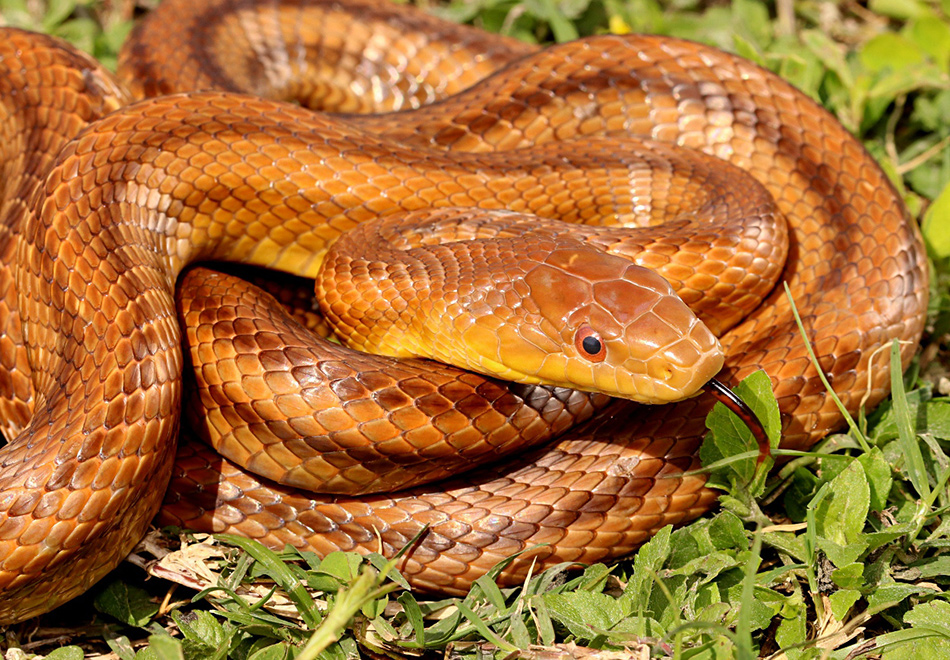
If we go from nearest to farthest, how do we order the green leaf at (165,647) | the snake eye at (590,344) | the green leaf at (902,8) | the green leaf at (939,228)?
the green leaf at (165,647), the snake eye at (590,344), the green leaf at (939,228), the green leaf at (902,8)

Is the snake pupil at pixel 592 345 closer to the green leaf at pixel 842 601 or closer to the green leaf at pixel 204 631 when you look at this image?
the green leaf at pixel 842 601

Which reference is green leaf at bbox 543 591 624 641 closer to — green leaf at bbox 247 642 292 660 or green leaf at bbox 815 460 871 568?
green leaf at bbox 815 460 871 568

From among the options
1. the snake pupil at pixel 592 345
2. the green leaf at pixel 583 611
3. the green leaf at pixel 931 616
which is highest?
the snake pupil at pixel 592 345

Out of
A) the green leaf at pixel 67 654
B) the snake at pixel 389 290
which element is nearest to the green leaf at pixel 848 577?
the snake at pixel 389 290

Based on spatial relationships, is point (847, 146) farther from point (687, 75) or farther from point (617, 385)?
point (617, 385)

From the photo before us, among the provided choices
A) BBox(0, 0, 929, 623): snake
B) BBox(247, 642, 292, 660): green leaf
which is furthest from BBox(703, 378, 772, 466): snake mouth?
BBox(247, 642, 292, 660): green leaf

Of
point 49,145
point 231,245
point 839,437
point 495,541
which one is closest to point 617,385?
→ point 495,541

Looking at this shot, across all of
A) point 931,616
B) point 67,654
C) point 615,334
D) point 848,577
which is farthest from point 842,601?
point 67,654

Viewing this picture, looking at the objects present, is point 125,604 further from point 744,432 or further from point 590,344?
point 744,432

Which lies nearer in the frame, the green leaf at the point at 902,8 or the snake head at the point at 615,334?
the snake head at the point at 615,334
